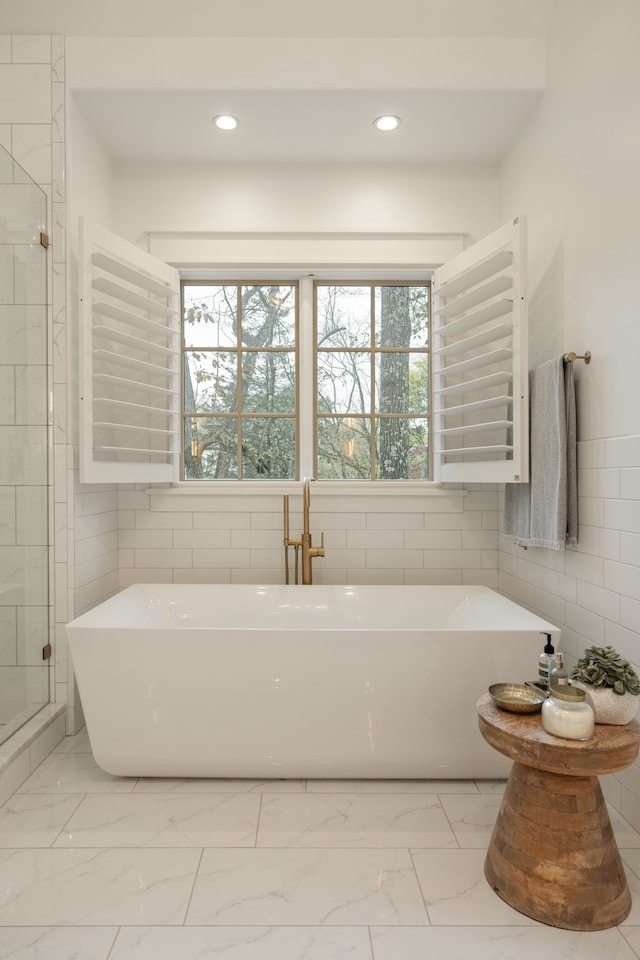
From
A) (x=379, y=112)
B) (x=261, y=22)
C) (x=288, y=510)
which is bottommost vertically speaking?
(x=288, y=510)

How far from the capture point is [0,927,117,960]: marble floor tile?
4.79 ft

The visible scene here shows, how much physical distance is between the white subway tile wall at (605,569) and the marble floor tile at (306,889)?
2.86ft

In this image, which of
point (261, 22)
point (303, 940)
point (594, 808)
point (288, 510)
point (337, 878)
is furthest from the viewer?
point (288, 510)

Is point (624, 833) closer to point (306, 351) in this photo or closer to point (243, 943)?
point (243, 943)

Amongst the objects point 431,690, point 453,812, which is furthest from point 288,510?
point 453,812

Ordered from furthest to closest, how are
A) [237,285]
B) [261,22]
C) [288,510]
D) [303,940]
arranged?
[237,285], [288,510], [261,22], [303,940]

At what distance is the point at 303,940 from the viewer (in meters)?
1.52

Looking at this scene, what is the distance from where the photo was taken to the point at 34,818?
6.68ft

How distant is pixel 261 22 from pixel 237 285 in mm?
1189

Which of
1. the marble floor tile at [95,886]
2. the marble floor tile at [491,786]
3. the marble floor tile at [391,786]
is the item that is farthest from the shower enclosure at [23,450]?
the marble floor tile at [491,786]

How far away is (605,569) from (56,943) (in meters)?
2.02

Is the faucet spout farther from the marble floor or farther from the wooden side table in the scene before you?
the wooden side table

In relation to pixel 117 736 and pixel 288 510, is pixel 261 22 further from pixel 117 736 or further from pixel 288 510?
pixel 117 736

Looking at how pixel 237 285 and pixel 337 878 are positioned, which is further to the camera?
pixel 237 285
